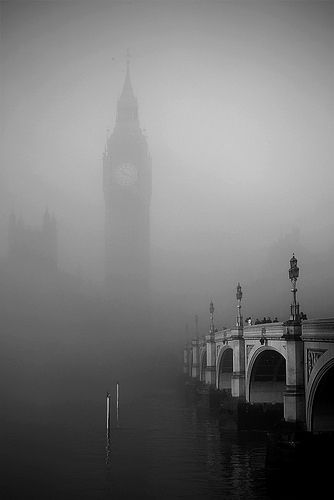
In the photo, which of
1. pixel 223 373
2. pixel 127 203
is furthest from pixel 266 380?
pixel 127 203

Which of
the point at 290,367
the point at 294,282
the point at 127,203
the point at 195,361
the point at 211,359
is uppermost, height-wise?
the point at 127,203

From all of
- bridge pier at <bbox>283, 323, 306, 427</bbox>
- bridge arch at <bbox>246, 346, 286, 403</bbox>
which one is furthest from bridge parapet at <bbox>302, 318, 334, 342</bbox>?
bridge arch at <bbox>246, 346, 286, 403</bbox>

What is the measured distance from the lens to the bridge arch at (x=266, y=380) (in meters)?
55.4

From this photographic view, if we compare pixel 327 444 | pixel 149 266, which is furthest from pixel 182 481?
pixel 149 266

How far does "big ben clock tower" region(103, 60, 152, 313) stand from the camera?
543 ft

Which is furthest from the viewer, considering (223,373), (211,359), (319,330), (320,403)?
(211,359)

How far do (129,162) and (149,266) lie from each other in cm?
2996

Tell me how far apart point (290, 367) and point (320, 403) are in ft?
10.3

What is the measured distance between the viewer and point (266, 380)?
5703 cm

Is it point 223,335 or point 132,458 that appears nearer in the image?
point 132,458

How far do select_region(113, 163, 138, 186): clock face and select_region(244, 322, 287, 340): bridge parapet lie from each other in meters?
116

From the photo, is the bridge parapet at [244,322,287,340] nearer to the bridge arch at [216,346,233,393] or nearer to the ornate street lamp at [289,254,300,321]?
the ornate street lamp at [289,254,300,321]

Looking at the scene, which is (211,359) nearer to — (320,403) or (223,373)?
(223,373)

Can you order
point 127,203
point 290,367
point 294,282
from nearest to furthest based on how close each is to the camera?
point 290,367 → point 294,282 → point 127,203
